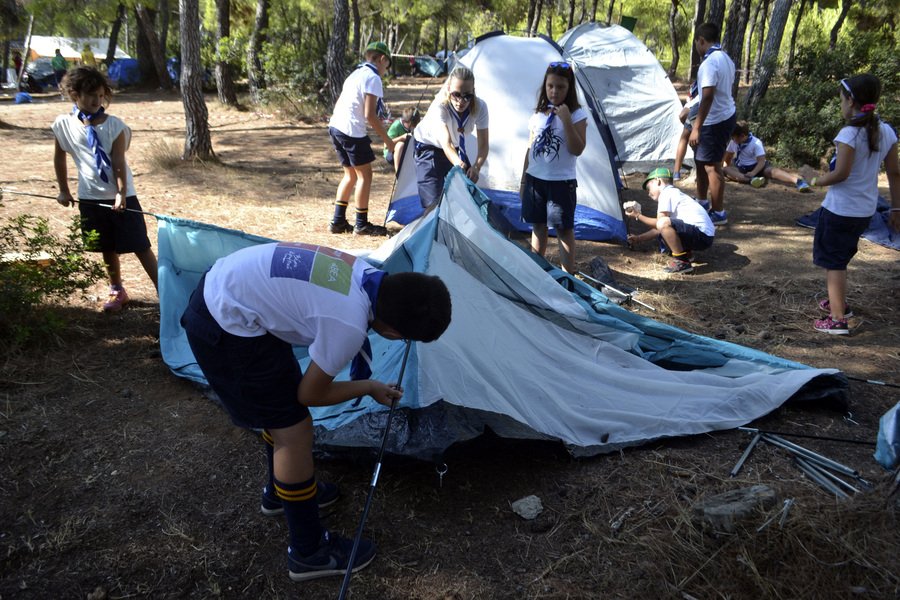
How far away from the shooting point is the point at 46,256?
406cm

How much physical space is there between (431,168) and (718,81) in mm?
2930

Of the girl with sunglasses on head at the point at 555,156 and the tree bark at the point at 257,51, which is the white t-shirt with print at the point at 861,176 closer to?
the girl with sunglasses on head at the point at 555,156

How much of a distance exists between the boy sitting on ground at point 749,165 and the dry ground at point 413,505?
4.58 meters

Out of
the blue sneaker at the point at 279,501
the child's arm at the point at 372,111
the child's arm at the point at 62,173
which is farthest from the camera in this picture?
the child's arm at the point at 372,111

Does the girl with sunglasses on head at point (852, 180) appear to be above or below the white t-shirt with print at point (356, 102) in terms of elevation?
below

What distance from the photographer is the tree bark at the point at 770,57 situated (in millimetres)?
9883

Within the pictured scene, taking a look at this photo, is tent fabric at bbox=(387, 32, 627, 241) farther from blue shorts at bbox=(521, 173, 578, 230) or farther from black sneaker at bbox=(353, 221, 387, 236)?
blue shorts at bbox=(521, 173, 578, 230)

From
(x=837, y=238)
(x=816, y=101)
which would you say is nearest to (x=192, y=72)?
(x=837, y=238)

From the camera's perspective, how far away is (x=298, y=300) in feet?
6.19

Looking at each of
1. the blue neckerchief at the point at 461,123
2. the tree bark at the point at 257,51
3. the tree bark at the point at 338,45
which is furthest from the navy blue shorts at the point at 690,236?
the tree bark at the point at 257,51

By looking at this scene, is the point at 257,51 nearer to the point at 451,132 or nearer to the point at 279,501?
the point at 451,132

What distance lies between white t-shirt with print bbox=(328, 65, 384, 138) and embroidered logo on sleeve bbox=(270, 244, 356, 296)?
4.12 metres

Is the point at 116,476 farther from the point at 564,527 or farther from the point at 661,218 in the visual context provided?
the point at 661,218

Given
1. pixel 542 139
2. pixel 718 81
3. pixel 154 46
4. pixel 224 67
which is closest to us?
pixel 542 139
